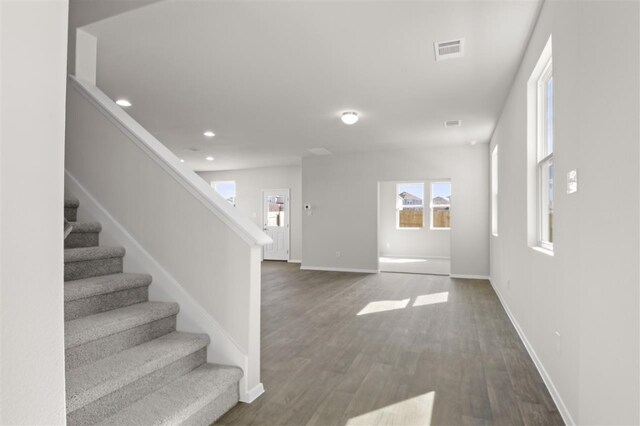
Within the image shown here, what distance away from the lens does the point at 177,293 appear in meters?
2.38

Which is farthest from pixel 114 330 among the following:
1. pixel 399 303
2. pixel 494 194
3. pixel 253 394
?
pixel 494 194

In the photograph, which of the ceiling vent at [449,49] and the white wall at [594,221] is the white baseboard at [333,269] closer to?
the white wall at [594,221]

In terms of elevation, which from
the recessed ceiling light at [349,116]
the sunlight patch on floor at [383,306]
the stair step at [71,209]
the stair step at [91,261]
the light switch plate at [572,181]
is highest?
the recessed ceiling light at [349,116]

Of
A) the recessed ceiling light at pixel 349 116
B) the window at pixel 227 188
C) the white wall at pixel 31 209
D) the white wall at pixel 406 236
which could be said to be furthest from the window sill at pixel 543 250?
the window at pixel 227 188

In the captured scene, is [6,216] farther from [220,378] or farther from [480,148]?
[480,148]

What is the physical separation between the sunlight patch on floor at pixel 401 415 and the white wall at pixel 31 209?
1590 millimetres

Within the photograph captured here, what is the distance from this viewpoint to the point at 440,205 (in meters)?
10.4

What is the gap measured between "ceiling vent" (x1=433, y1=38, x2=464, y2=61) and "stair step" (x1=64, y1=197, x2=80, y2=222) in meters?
3.15

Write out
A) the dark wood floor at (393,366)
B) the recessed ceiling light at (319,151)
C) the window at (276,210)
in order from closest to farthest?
the dark wood floor at (393,366), the recessed ceiling light at (319,151), the window at (276,210)

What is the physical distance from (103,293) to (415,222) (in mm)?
9507

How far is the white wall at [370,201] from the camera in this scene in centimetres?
718

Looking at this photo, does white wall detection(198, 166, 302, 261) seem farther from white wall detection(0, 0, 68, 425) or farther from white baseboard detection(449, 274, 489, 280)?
white wall detection(0, 0, 68, 425)

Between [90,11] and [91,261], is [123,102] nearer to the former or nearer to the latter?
[90,11]

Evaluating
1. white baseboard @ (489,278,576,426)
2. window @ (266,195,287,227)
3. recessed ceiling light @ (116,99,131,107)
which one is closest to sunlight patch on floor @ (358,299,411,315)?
white baseboard @ (489,278,576,426)
